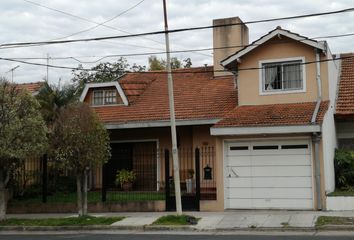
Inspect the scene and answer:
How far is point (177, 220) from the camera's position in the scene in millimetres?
16250

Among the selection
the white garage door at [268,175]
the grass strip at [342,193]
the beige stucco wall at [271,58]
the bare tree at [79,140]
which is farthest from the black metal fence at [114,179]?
the grass strip at [342,193]

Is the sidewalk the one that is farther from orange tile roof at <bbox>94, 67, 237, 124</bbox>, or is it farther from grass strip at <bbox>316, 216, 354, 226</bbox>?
orange tile roof at <bbox>94, 67, 237, 124</bbox>

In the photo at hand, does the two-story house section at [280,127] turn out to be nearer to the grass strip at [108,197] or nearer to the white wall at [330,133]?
the white wall at [330,133]

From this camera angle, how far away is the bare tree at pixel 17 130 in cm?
1738

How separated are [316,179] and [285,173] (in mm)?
1133

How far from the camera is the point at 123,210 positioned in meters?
19.4

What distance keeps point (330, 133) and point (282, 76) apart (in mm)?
2790

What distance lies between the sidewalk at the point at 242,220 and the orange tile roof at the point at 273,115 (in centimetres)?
295

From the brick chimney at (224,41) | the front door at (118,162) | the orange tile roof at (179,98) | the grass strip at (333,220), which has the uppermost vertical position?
the brick chimney at (224,41)

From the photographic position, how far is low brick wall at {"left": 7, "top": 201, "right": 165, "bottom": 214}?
19156 millimetres

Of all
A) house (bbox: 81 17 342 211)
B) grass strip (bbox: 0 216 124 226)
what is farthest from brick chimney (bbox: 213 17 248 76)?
grass strip (bbox: 0 216 124 226)

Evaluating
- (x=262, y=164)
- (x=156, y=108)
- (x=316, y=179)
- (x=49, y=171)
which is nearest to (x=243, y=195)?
(x=262, y=164)

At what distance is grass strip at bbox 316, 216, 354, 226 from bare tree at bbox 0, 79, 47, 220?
29.6 feet

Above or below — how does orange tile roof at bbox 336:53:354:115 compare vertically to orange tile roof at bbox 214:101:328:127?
above
